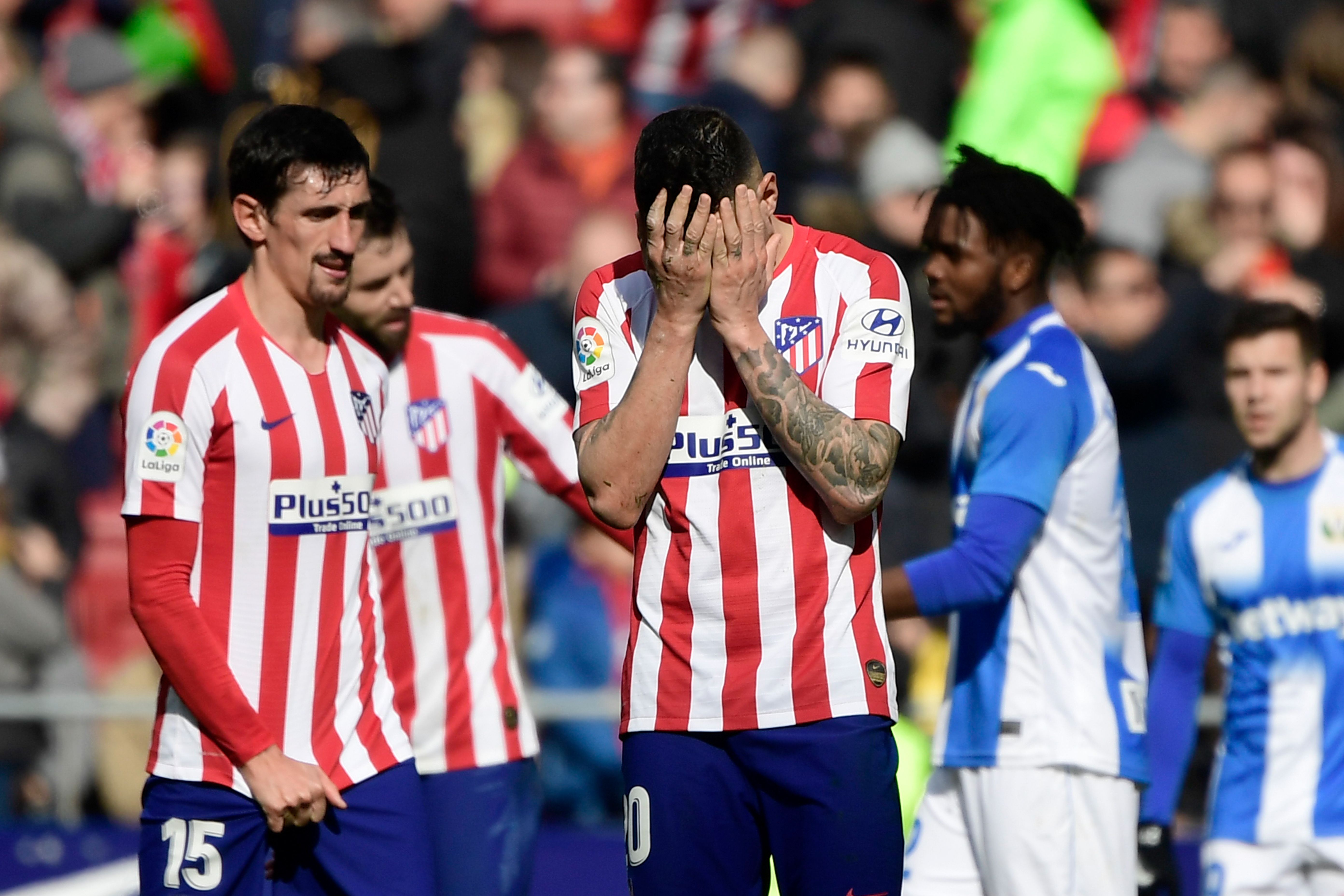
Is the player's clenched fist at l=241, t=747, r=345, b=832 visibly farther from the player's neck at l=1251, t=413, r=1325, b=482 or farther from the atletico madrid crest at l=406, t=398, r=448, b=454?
the player's neck at l=1251, t=413, r=1325, b=482

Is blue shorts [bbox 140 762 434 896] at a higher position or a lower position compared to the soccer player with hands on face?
lower

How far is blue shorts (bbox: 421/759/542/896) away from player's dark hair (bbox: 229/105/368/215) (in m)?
1.72

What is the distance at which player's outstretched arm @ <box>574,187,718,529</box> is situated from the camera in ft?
11.8

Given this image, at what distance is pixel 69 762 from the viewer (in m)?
8.06

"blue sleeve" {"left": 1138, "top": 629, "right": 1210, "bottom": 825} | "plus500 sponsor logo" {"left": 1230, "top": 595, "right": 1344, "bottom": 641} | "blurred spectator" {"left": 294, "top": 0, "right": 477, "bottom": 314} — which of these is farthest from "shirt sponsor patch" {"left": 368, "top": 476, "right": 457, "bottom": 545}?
"blurred spectator" {"left": 294, "top": 0, "right": 477, "bottom": 314}

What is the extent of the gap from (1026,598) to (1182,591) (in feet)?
3.34

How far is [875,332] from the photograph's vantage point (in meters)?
3.81

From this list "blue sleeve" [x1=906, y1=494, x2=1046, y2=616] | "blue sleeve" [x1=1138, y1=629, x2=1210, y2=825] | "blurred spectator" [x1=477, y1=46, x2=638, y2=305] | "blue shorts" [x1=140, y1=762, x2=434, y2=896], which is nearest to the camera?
Result: "blue shorts" [x1=140, y1=762, x2=434, y2=896]

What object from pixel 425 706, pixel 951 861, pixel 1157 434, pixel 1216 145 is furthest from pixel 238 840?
pixel 1216 145

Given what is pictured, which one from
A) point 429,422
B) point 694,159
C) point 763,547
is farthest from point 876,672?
point 429,422

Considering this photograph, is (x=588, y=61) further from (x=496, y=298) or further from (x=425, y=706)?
(x=425, y=706)

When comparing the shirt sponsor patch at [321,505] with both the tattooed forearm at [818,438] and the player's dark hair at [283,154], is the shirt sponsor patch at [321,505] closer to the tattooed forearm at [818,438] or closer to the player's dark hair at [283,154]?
the player's dark hair at [283,154]

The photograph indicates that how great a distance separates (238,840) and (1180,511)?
3111 mm

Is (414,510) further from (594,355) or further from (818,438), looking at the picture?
(818,438)
